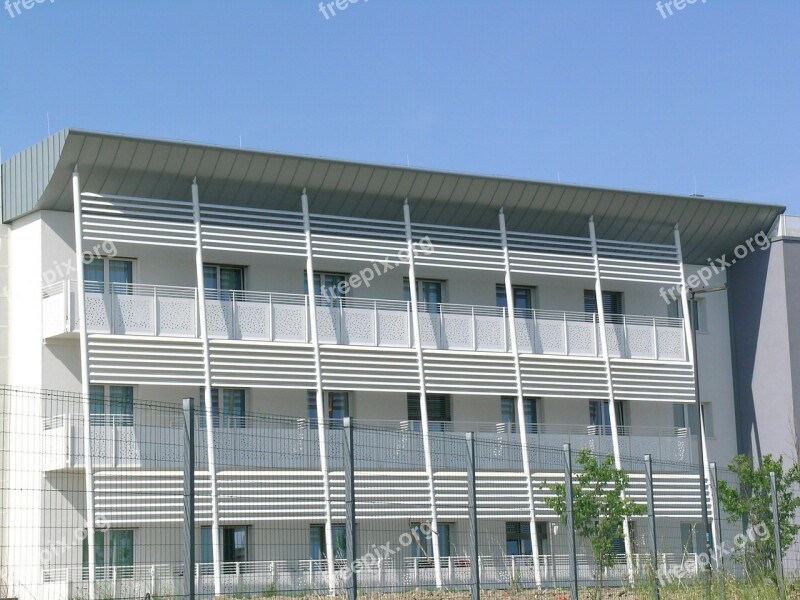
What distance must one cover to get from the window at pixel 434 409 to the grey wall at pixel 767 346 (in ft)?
34.0

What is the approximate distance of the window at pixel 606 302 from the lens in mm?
38656

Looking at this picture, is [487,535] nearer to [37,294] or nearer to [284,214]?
[284,214]

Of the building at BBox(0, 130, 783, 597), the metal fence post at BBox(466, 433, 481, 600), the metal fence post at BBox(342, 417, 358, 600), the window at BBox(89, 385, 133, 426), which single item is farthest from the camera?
the window at BBox(89, 385, 133, 426)

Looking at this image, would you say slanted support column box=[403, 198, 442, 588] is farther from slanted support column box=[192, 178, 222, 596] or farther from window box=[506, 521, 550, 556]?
slanted support column box=[192, 178, 222, 596]

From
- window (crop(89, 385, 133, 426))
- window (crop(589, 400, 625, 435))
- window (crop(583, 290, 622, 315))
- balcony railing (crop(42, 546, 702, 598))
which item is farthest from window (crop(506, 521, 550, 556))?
window (crop(89, 385, 133, 426))

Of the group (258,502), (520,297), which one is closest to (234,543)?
(258,502)

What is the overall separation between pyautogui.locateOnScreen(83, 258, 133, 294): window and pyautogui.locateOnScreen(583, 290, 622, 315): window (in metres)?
14.2

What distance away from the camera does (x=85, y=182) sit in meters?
29.5

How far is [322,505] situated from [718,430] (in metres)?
15.3

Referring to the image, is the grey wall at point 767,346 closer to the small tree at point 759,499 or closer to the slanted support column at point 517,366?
the small tree at point 759,499

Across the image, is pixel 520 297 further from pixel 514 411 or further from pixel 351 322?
pixel 351 322

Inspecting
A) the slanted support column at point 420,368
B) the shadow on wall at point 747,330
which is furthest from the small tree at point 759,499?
the slanted support column at point 420,368

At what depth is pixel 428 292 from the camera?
36000 millimetres

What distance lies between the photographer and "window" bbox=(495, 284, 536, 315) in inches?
1459
